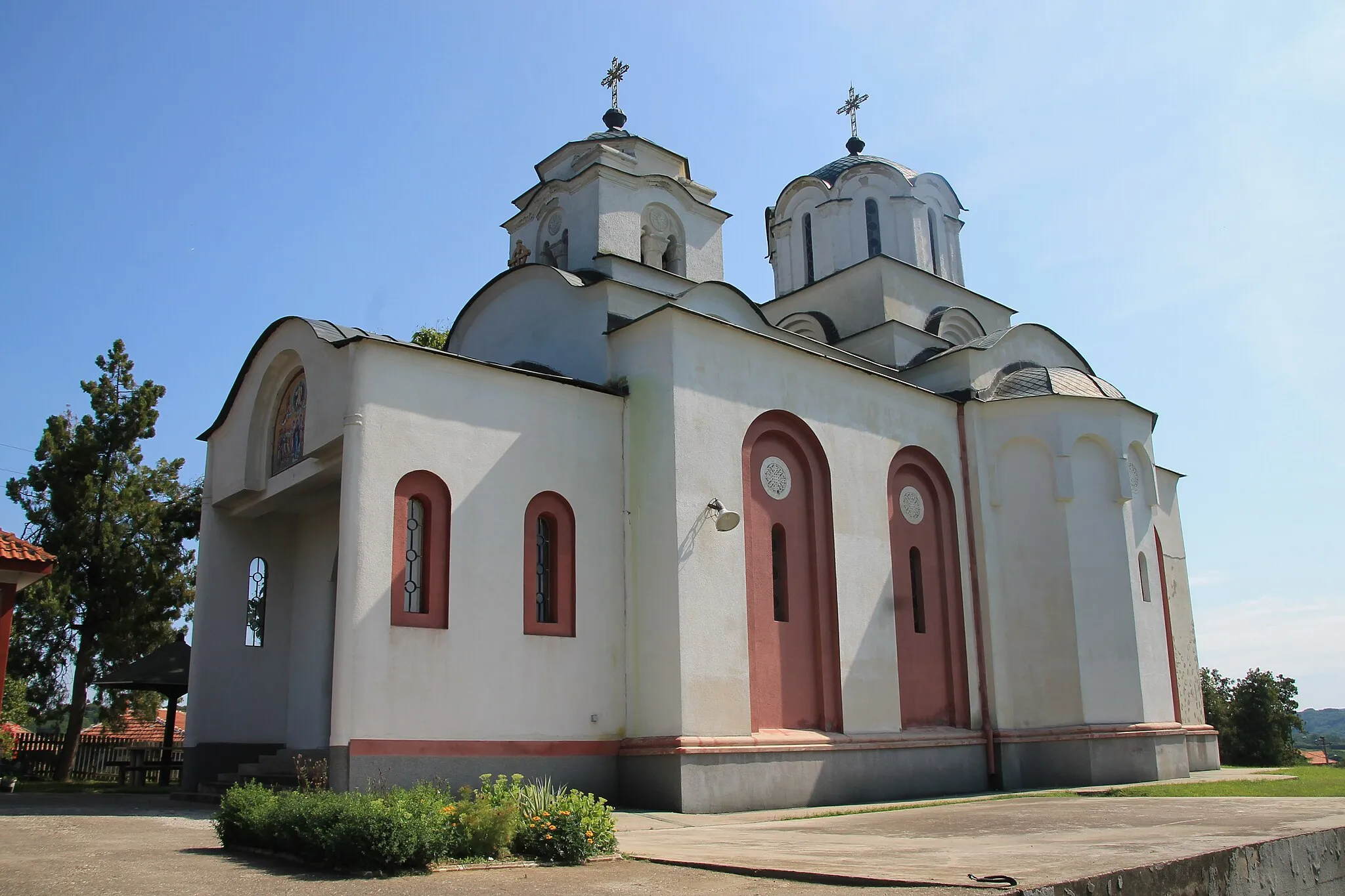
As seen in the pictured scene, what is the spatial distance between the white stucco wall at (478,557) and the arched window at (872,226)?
31.7 ft

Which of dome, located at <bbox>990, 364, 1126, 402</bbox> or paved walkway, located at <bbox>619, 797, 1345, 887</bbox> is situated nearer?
paved walkway, located at <bbox>619, 797, 1345, 887</bbox>

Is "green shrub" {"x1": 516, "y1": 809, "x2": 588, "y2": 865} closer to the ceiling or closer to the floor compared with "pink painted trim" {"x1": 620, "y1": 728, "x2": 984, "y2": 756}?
closer to the floor

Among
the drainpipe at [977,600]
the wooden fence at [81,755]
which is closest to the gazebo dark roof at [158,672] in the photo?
the wooden fence at [81,755]

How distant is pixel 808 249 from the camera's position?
73.9 feet

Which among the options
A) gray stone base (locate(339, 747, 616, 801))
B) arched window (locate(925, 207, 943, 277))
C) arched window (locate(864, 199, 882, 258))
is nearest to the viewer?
gray stone base (locate(339, 747, 616, 801))

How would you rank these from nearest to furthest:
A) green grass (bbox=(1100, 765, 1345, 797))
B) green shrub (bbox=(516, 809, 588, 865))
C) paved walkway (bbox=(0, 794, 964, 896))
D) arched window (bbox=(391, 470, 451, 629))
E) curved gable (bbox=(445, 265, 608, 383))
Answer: paved walkway (bbox=(0, 794, 964, 896)) → green shrub (bbox=(516, 809, 588, 865)) → arched window (bbox=(391, 470, 451, 629)) → green grass (bbox=(1100, 765, 1345, 797)) → curved gable (bbox=(445, 265, 608, 383))

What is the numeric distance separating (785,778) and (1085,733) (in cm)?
555

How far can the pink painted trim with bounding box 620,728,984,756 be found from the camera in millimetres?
12477

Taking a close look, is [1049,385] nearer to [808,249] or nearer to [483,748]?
[808,249]

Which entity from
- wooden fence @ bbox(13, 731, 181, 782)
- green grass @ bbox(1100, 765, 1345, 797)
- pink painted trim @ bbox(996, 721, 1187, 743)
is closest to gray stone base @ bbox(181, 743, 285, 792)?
wooden fence @ bbox(13, 731, 181, 782)

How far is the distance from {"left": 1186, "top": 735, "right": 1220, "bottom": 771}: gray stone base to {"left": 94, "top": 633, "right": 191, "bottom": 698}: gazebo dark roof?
17.3 meters

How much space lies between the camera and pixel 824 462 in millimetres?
15297

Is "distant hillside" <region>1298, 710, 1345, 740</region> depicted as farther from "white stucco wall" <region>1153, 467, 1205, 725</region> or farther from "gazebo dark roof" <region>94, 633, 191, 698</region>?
"gazebo dark roof" <region>94, 633, 191, 698</region>

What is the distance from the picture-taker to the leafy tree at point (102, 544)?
21.6m
